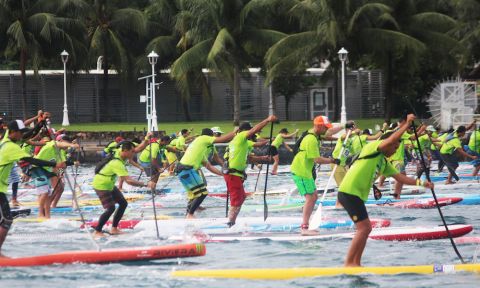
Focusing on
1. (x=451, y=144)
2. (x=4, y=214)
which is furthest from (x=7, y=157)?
(x=451, y=144)

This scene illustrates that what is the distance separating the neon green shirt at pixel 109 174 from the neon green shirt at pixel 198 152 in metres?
1.73

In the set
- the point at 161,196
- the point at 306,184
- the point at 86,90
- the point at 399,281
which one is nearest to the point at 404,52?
the point at 86,90

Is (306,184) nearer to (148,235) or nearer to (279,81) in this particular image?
(148,235)

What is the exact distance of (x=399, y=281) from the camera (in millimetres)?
13109

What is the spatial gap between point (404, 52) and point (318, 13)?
173 inches

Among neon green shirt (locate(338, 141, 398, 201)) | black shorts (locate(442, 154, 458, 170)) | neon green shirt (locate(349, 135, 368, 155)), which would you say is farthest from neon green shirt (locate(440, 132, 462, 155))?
neon green shirt (locate(338, 141, 398, 201))

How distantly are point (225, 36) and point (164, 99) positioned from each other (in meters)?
11.6

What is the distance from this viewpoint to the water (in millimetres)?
13227

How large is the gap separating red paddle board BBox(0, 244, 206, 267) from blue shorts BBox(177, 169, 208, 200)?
13.6 ft

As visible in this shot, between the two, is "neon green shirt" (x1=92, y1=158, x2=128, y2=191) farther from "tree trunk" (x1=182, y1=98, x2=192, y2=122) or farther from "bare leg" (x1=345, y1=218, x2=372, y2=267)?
"tree trunk" (x1=182, y1=98, x2=192, y2=122)

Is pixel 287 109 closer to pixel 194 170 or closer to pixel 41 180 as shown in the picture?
pixel 41 180

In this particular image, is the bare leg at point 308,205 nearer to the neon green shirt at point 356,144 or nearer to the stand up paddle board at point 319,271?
the stand up paddle board at point 319,271

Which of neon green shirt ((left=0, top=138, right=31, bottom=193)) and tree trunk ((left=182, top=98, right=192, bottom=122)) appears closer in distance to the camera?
neon green shirt ((left=0, top=138, right=31, bottom=193))

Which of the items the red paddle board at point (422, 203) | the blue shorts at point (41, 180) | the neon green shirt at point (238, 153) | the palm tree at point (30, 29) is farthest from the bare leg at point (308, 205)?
the palm tree at point (30, 29)
